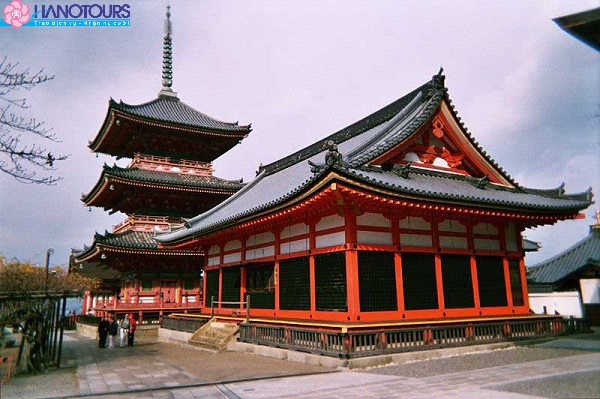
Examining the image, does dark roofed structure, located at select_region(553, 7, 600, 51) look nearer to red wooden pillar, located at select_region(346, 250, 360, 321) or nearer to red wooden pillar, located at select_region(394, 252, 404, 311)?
red wooden pillar, located at select_region(346, 250, 360, 321)

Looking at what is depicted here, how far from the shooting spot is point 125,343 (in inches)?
873

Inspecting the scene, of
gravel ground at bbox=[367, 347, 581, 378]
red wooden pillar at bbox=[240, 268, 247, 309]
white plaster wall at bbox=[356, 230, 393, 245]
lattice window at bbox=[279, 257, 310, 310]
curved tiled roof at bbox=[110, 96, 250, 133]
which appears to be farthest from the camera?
curved tiled roof at bbox=[110, 96, 250, 133]

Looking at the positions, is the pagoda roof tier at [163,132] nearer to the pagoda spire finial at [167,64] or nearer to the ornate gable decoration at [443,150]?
the pagoda spire finial at [167,64]

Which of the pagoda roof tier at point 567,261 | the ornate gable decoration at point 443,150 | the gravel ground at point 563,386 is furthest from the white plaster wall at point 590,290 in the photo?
the gravel ground at point 563,386

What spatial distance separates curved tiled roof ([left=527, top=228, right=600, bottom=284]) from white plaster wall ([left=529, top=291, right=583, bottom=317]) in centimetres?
81

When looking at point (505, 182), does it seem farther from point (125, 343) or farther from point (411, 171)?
point (125, 343)

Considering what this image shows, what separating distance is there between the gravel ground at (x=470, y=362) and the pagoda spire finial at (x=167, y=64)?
31022mm

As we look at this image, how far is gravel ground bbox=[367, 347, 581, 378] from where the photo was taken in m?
11.1

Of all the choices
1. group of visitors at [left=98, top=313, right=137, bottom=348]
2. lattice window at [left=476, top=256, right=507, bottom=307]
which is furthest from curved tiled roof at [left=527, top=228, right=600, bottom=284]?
group of visitors at [left=98, top=313, right=137, bottom=348]

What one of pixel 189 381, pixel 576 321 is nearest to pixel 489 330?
pixel 576 321

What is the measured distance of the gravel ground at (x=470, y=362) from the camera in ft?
36.5

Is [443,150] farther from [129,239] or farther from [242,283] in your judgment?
[129,239]

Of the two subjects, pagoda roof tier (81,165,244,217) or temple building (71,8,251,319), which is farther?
pagoda roof tier (81,165,244,217)

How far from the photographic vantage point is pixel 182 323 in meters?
22.5
